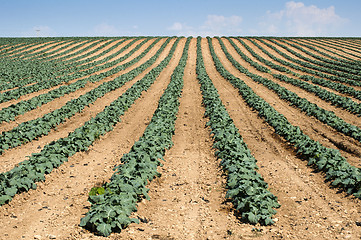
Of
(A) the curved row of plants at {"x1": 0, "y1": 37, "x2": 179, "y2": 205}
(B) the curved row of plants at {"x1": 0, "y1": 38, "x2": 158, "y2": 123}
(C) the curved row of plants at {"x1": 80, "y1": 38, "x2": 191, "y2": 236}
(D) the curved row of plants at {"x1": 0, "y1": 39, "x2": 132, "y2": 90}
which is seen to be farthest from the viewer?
(D) the curved row of plants at {"x1": 0, "y1": 39, "x2": 132, "y2": 90}

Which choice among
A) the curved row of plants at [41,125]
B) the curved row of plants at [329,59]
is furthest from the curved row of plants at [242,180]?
the curved row of plants at [329,59]

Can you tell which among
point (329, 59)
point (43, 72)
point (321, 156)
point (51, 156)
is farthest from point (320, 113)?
point (329, 59)

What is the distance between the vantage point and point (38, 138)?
14.0 meters

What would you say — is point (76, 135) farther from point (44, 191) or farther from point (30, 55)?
point (30, 55)

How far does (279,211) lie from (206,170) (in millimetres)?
3315

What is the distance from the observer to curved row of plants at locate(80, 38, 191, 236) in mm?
6562

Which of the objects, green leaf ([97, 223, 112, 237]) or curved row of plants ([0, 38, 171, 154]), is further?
curved row of plants ([0, 38, 171, 154])

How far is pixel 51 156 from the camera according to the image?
33.9 feet

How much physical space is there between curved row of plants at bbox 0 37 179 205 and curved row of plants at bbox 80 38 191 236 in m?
2.41

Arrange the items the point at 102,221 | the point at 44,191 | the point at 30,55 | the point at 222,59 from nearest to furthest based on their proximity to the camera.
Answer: the point at 102,221, the point at 44,191, the point at 222,59, the point at 30,55

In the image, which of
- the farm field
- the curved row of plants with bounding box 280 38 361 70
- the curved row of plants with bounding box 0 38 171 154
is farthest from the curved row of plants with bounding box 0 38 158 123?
the curved row of plants with bounding box 280 38 361 70

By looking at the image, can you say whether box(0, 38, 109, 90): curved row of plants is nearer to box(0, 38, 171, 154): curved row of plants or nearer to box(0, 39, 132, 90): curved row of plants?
box(0, 39, 132, 90): curved row of plants

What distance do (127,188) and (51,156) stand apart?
4171mm

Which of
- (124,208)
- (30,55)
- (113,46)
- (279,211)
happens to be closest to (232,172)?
(279,211)
